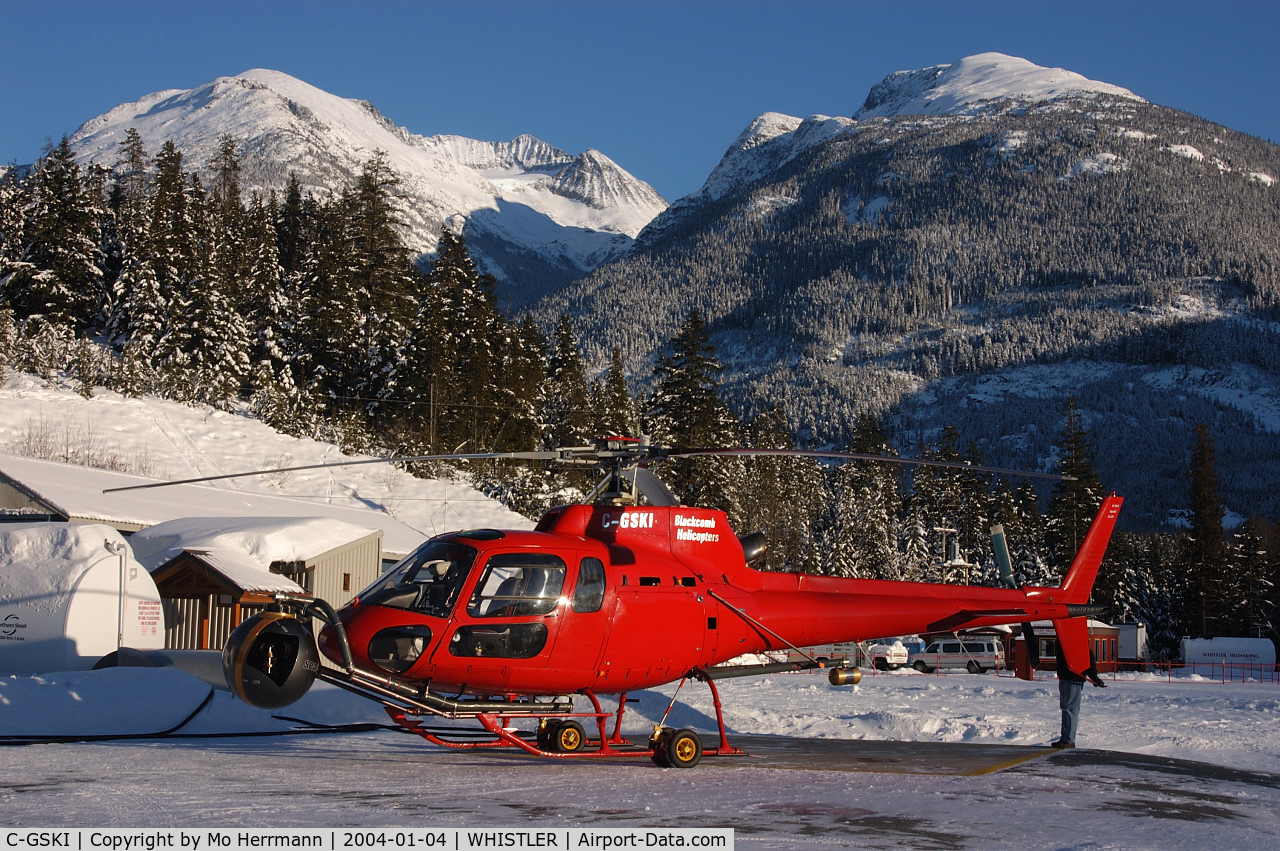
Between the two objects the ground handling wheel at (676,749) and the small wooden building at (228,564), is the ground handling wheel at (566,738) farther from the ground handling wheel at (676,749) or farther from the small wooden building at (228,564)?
the small wooden building at (228,564)

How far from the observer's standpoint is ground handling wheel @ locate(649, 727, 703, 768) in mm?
11156

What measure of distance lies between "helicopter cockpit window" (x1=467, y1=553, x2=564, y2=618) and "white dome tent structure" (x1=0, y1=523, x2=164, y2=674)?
10.5 m

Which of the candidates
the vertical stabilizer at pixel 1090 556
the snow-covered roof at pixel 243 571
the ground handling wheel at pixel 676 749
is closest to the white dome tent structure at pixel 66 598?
the snow-covered roof at pixel 243 571

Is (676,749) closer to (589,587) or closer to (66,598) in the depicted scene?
(589,587)

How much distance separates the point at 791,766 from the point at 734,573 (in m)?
2.40

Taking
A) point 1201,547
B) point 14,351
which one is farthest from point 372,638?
point 1201,547

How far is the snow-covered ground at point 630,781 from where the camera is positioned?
7664 millimetres

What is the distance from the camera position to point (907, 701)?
847 inches

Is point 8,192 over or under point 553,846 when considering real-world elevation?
over

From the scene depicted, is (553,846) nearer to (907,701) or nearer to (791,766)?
(791,766)

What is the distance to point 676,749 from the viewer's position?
1117 cm

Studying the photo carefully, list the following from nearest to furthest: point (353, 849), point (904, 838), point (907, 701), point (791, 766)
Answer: point (353, 849), point (904, 838), point (791, 766), point (907, 701)

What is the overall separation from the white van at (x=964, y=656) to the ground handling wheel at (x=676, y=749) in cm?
3500

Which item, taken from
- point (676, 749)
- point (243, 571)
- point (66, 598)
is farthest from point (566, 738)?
point (243, 571)
